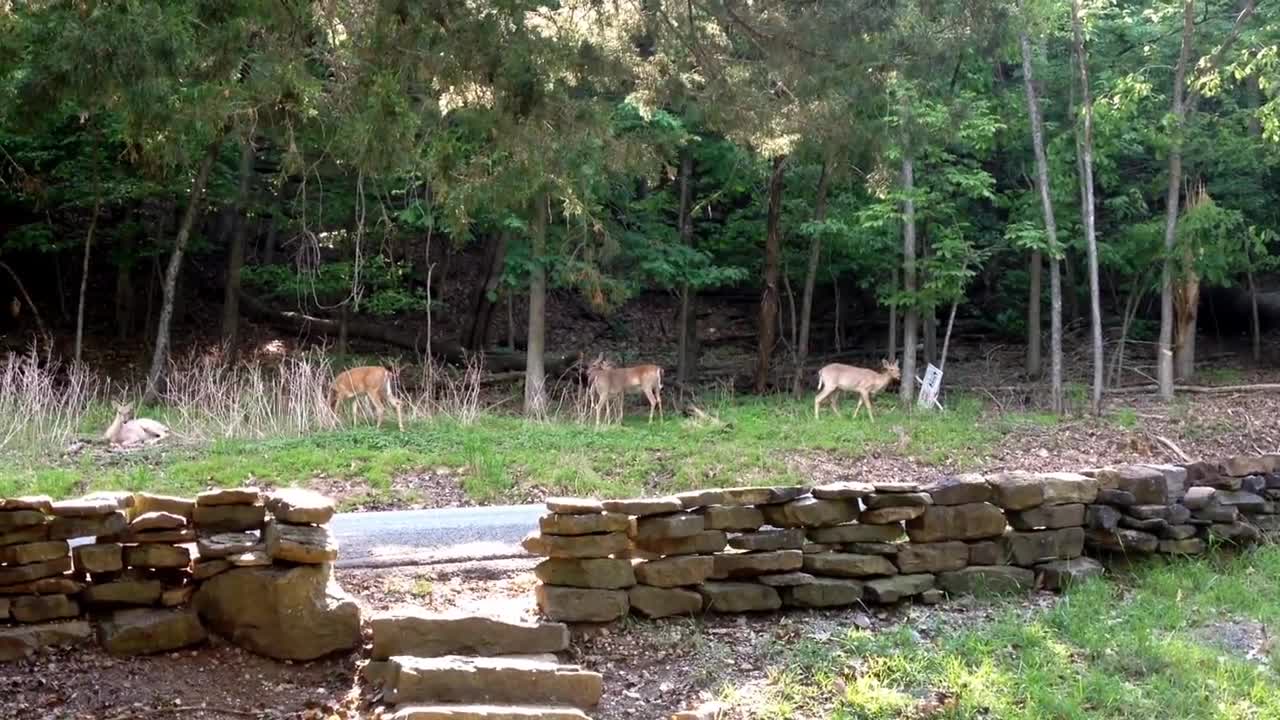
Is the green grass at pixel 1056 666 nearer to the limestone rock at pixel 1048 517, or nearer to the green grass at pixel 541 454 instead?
the limestone rock at pixel 1048 517

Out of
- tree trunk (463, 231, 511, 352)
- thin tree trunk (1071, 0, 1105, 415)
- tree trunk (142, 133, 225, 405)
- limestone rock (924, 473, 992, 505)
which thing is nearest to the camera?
limestone rock (924, 473, 992, 505)

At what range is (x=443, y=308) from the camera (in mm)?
22062

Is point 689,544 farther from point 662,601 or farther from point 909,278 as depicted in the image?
point 909,278

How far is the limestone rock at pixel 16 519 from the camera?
5.45m

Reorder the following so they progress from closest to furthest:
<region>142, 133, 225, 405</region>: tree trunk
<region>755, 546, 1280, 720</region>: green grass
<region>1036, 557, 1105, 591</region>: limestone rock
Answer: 1. <region>755, 546, 1280, 720</region>: green grass
2. <region>1036, 557, 1105, 591</region>: limestone rock
3. <region>142, 133, 225, 405</region>: tree trunk

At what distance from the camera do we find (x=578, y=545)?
230 inches

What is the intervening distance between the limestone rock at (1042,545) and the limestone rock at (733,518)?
1.68m

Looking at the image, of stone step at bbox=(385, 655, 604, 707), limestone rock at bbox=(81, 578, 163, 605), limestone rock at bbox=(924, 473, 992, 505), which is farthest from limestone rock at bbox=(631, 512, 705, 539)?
limestone rock at bbox=(81, 578, 163, 605)

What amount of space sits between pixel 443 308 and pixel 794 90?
51.2ft

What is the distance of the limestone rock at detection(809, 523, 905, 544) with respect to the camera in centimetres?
636

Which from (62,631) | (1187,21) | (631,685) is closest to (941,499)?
(631,685)

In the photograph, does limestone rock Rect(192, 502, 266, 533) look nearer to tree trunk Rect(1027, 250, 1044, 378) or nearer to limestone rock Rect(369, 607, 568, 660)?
limestone rock Rect(369, 607, 568, 660)

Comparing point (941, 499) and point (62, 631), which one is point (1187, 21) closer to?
point (941, 499)

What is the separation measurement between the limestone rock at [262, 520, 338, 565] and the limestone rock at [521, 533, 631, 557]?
1047 mm
